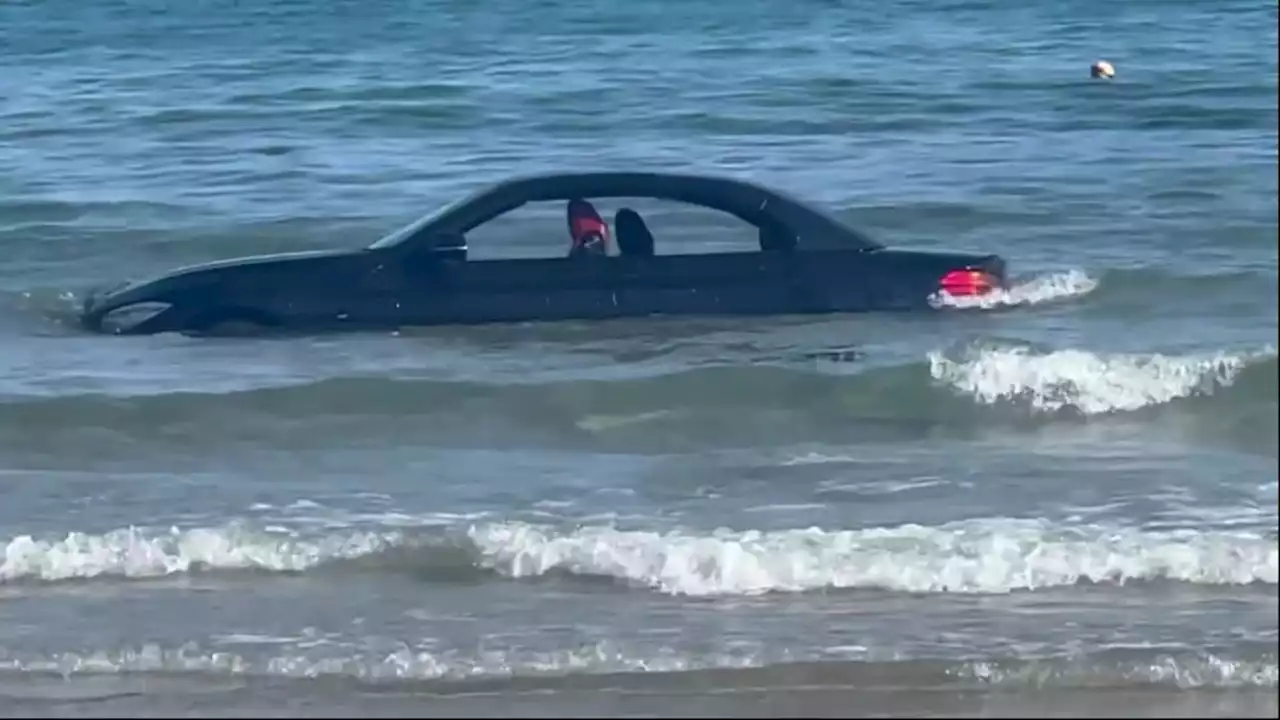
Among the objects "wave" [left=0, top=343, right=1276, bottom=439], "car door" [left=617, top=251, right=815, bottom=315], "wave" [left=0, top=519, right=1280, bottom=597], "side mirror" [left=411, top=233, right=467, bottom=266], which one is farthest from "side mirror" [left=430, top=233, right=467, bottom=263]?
"wave" [left=0, top=519, right=1280, bottom=597]

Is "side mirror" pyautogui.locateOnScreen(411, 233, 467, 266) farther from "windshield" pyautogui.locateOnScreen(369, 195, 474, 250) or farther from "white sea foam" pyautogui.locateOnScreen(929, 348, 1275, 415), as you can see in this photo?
"white sea foam" pyautogui.locateOnScreen(929, 348, 1275, 415)

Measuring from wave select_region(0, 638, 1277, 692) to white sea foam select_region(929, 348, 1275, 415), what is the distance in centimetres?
401

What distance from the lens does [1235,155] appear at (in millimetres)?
20359

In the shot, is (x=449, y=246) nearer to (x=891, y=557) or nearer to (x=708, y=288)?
(x=708, y=288)

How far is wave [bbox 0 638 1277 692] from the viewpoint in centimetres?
709

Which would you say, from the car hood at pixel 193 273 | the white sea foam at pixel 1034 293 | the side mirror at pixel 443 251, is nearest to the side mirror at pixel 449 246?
the side mirror at pixel 443 251

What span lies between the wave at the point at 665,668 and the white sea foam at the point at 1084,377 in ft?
13.1

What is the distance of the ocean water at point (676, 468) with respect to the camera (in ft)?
24.2

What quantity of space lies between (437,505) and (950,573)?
2.31 m

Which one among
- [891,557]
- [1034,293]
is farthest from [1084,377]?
[891,557]

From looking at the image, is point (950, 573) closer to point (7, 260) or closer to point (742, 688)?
point (742, 688)

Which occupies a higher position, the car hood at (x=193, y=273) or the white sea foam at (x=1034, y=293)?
the car hood at (x=193, y=273)

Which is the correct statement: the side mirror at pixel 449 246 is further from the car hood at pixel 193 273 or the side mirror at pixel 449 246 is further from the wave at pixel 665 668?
the wave at pixel 665 668

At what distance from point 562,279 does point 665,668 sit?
5.80 metres
